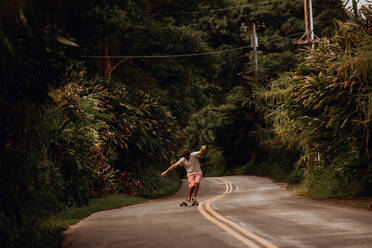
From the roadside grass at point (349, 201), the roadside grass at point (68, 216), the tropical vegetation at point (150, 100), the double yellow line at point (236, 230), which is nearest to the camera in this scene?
the tropical vegetation at point (150, 100)

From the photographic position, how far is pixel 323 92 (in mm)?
14500

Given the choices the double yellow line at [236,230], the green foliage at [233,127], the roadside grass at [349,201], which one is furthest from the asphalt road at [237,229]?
the green foliage at [233,127]

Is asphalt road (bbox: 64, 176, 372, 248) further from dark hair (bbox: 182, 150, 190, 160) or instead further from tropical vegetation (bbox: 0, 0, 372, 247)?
dark hair (bbox: 182, 150, 190, 160)

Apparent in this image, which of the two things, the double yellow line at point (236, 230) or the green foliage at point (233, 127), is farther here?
the green foliage at point (233, 127)

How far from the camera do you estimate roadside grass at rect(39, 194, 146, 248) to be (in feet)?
31.8

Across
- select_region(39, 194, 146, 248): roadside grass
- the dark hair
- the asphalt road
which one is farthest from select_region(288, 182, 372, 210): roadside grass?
select_region(39, 194, 146, 248): roadside grass

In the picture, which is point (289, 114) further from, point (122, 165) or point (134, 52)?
point (134, 52)

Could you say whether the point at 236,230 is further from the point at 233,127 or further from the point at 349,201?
the point at 233,127

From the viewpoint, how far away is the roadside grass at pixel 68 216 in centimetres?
970

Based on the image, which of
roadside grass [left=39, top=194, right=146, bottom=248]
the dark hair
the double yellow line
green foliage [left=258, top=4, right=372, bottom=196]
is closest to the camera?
the double yellow line

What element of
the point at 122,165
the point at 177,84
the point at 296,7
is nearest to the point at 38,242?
the point at 122,165

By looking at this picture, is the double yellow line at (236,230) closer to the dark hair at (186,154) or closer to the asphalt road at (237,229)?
the asphalt road at (237,229)

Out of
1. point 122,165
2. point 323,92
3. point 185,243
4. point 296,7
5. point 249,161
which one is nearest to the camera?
point 185,243

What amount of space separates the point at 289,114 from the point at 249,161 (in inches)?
1074
